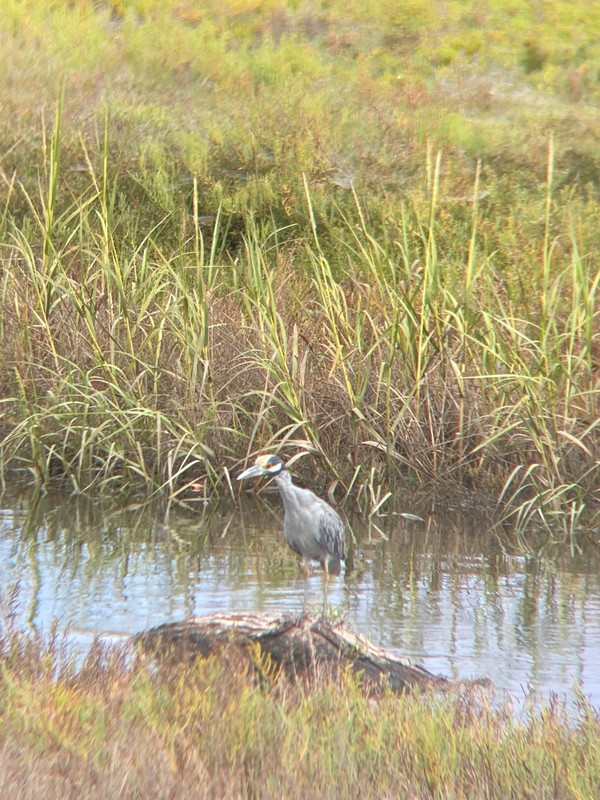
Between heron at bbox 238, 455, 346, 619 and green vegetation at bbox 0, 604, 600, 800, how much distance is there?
139 cm

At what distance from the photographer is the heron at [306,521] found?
5535 millimetres

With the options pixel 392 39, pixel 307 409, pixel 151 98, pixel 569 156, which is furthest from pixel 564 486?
pixel 392 39

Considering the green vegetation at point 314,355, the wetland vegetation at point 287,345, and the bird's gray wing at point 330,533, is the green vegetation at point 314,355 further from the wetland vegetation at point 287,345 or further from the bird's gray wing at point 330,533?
the bird's gray wing at point 330,533

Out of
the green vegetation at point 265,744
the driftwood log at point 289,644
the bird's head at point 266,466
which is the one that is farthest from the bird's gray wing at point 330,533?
the green vegetation at point 265,744

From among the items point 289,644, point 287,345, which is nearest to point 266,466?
point 289,644

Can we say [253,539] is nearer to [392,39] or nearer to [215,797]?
[215,797]

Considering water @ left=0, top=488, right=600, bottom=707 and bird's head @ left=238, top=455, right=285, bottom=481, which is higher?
bird's head @ left=238, top=455, right=285, bottom=481

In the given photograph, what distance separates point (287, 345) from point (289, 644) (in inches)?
135

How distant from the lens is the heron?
554 centimetres

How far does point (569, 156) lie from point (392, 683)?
37.1 ft

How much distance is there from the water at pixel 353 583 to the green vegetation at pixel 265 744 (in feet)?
3.99

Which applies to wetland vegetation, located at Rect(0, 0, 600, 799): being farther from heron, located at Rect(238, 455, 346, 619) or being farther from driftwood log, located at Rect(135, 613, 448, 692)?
heron, located at Rect(238, 455, 346, 619)

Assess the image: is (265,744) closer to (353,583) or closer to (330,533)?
(330,533)

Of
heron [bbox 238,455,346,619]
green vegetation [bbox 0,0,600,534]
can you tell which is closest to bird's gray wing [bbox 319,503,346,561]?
heron [bbox 238,455,346,619]
